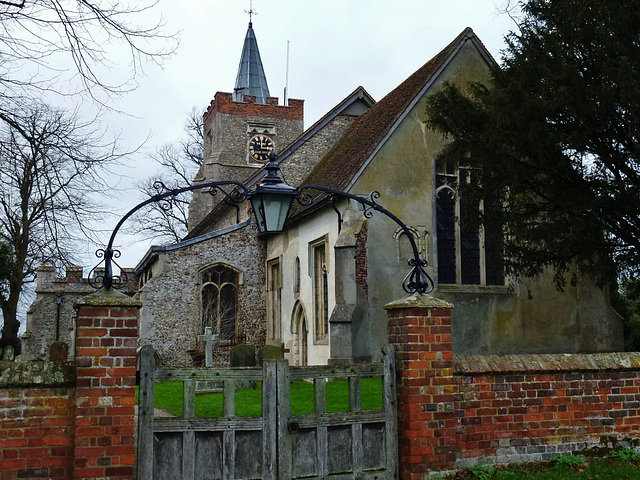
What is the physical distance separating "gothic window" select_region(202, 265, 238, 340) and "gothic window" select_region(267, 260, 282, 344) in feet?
3.84

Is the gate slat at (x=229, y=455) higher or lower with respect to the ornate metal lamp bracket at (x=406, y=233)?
lower

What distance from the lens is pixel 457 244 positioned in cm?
1712

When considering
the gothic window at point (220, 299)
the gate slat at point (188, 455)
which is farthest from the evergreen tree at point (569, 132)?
the gothic window at point (220, 299)

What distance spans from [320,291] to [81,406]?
514 inches

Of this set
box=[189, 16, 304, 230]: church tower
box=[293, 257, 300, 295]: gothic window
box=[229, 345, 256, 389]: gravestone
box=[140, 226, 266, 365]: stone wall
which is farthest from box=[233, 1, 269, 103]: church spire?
box=[229, 345, 256, 389]: gravestone

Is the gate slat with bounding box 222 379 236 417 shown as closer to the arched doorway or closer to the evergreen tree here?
the evergreen tree

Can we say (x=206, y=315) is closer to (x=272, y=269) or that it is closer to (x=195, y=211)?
(x=272, y=269)

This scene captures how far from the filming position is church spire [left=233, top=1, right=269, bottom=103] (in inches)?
1501

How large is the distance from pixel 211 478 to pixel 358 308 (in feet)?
32.6

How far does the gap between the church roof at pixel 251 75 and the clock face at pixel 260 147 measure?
386cm

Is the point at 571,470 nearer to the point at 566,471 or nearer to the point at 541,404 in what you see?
the point at 566,471

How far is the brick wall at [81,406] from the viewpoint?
5.53m

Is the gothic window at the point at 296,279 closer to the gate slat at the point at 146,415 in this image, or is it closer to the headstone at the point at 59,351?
the headstone at the point at 59,351

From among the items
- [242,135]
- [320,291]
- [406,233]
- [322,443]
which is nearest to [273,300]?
[320,291]
